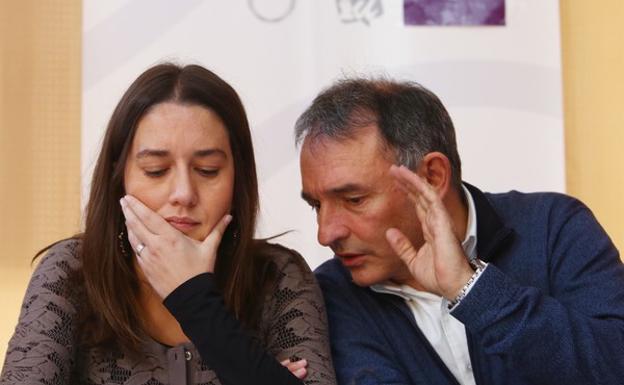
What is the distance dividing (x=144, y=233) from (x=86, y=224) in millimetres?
200

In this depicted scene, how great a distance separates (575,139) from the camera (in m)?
3.16

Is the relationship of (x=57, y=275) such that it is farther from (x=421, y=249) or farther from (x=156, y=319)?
(x=421, y=249)

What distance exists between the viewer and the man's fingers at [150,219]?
72.3 inches

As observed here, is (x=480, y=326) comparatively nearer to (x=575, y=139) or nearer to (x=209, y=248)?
(x=209, y=248)

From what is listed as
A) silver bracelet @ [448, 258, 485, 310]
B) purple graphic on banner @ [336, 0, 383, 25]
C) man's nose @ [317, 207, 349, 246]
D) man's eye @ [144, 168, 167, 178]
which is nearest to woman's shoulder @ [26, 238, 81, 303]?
man's eye @ [144, 168, 167, 178]

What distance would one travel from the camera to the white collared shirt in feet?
6.55

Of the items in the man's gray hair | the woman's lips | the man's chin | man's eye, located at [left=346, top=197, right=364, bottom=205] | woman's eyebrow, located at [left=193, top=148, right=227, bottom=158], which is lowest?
the man's chin

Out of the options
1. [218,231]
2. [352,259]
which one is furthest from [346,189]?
[218,231]

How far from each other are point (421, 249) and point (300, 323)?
0.91ft

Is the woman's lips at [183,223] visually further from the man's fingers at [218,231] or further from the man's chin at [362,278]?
the man's chin at [362,278]

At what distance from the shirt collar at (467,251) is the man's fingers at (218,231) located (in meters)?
0.36

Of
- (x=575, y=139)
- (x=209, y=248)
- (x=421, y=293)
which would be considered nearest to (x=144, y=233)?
(x=209, y=248)

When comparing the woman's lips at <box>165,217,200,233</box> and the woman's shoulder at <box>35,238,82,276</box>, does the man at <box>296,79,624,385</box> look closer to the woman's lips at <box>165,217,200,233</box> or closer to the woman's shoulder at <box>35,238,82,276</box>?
the woman's lips at <box>165,217,200,233</box>

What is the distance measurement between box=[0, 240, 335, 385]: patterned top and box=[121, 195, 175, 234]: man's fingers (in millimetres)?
197
